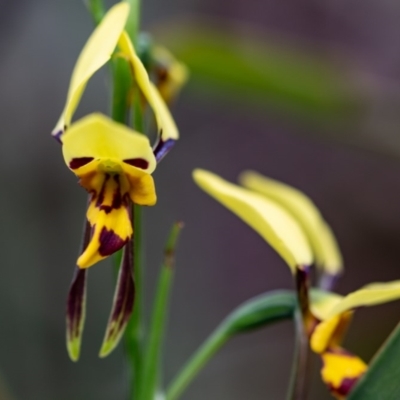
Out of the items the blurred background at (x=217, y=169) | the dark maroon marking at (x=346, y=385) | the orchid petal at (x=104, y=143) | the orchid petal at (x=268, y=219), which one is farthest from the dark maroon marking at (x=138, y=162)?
the blurred background at (x=217, y=169)

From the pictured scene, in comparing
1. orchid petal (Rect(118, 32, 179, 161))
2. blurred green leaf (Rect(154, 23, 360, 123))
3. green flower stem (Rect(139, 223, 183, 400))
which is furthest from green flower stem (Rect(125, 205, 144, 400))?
blurred green leaf (Rect(154, 23, 360, 123))

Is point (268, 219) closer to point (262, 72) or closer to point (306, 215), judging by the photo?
point (306, 215)

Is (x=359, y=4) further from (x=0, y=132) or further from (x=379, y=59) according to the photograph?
(x=0, y=132)

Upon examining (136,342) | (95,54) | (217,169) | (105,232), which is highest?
(95,54)

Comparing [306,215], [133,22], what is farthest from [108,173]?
[306,215]

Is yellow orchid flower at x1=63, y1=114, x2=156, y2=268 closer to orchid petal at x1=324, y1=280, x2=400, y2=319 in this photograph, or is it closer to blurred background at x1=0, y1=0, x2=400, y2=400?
orchid petal at x1=324, y1=280, x2=400, y2=319

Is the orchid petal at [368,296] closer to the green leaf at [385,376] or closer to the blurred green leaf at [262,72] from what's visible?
the green leaf at [385,376]

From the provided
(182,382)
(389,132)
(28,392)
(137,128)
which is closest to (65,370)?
(28,392)
